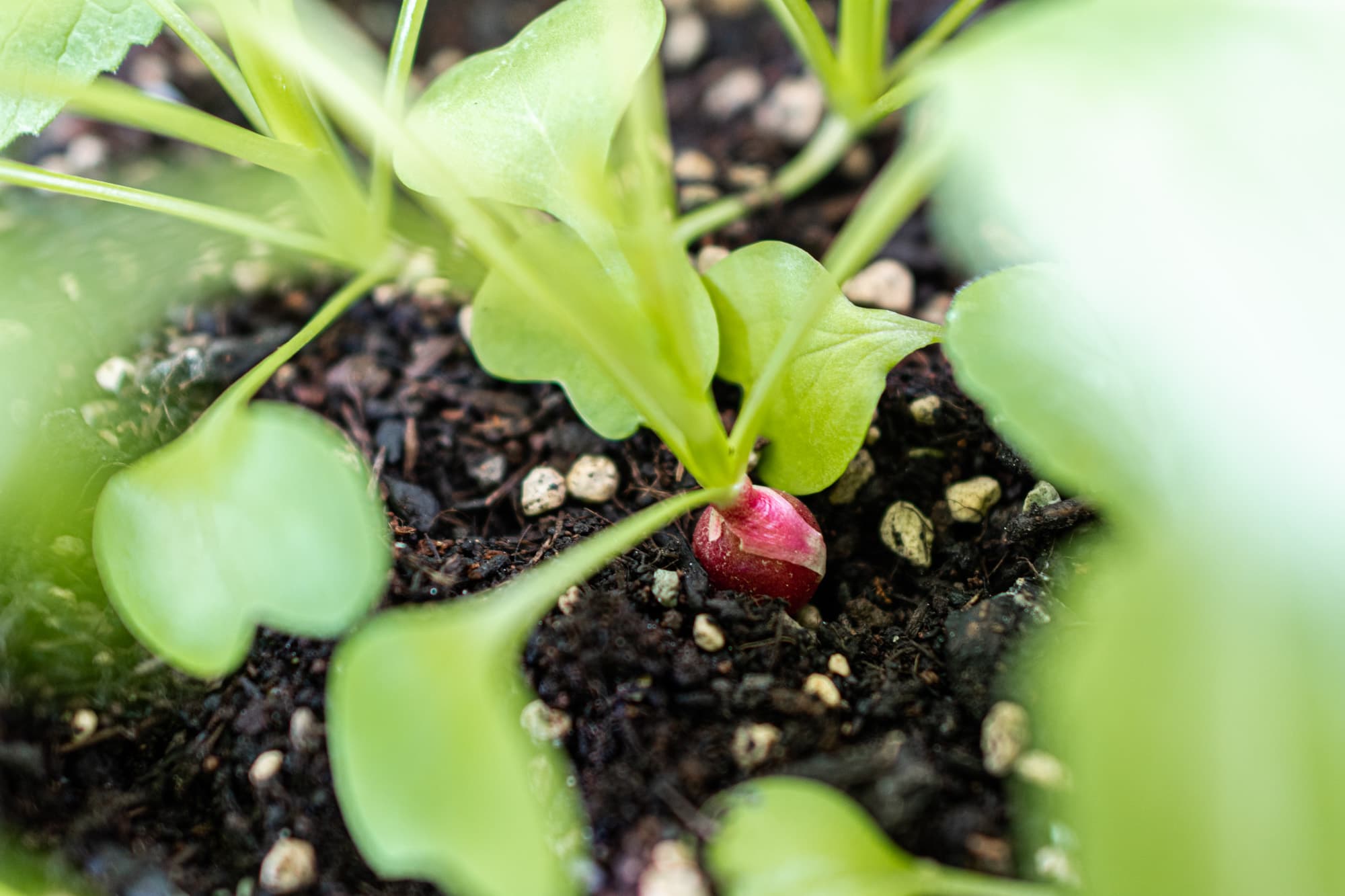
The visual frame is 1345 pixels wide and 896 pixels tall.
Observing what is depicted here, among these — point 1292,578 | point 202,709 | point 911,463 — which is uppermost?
point 1292,578

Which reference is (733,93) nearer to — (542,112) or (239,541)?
(542,112)

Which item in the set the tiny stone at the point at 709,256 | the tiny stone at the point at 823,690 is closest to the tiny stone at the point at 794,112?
the tiny stone at the point at 709,256

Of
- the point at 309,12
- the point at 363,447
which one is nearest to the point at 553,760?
the point at 363,447

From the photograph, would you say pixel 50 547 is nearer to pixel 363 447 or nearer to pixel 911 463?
pixel 363 447

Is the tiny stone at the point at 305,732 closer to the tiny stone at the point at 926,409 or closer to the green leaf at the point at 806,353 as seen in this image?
the green leaf at the point at 806,353

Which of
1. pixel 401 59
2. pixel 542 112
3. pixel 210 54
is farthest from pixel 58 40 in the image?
pixel 542 112

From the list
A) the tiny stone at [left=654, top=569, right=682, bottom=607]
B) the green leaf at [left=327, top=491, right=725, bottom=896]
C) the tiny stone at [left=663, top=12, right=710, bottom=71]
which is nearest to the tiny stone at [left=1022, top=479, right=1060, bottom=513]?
the tiny stone at [left=654, top=569, right=682, bottom=607]
